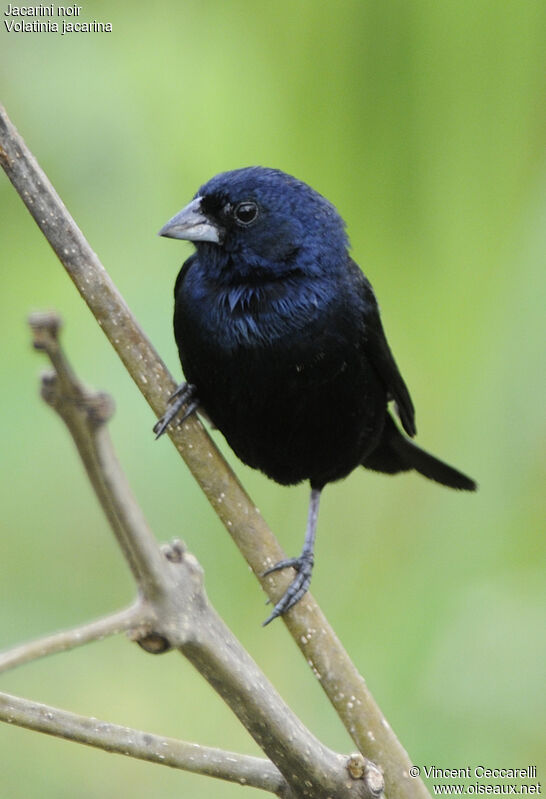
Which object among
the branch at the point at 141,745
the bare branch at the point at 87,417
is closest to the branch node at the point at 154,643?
the branch at the point at 141,745

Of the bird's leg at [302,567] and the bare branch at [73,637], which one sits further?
the bird's leg at [302,567]

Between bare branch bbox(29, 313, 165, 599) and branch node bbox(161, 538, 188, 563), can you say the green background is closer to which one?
branch node bbox(161, 538, 188, 563)

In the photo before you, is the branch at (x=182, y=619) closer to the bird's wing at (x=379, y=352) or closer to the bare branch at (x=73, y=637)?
the bare branch at (x=73, y=637)

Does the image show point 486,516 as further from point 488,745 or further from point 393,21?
Answer: point 393,21

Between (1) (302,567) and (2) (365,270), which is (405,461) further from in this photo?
(2) (365,270)

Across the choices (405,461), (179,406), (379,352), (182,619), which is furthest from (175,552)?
(405,461)

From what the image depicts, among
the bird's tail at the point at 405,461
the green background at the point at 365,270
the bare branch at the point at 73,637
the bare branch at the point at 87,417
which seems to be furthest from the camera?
the bird's tail at the point at 405,461

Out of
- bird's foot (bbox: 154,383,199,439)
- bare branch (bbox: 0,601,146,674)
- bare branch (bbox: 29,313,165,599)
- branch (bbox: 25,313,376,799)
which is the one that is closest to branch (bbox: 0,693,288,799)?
branch (bbox: 25,313,376,799)
